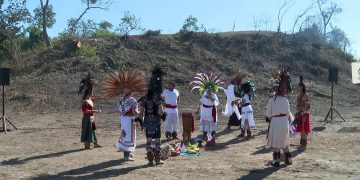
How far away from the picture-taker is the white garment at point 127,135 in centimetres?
1117

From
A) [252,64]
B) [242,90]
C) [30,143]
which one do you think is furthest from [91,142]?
[252,64]

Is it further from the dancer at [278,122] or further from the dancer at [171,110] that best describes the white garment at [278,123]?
the dancer at [171,110]

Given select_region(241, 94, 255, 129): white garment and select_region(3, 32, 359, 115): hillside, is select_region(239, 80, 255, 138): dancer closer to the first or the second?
select_region(241, 94, 255, 129): white garment

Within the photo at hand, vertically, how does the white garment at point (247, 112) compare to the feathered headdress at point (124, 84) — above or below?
below

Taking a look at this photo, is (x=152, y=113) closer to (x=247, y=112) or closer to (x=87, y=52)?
(x=247, y=112)

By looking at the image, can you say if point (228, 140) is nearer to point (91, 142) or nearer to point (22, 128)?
point (91, 142)

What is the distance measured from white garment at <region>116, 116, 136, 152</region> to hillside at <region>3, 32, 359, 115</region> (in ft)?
41.0

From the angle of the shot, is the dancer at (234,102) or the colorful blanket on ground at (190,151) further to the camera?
the dancer at (234,102)

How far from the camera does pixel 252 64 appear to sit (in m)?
34.6

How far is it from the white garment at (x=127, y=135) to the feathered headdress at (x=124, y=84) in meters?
0.60

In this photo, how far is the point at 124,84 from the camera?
36.5 ft

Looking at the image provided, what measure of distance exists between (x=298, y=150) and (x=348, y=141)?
2643 millimetres

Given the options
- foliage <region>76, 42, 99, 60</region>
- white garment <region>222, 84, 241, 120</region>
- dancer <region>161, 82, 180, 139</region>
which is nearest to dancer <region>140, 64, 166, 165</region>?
dancer <region>161, 82, 180, 139</region>

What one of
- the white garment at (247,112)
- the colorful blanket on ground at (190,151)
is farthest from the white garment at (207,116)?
the white garment at (247,112)
